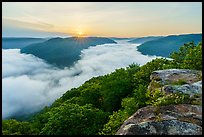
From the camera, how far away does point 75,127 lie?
25469 mm

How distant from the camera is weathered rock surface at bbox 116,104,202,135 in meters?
11.1

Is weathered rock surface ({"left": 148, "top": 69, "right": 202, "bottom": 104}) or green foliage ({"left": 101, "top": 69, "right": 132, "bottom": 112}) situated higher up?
weathered rock surface ({"left": 148, "top": 69, "right": 202, "bottom": 104})

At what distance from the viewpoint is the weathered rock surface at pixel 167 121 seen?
11.1m

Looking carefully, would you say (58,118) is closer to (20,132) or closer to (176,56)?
(20,132)

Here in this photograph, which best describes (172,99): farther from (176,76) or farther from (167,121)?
(176,76)

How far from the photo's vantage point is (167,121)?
11.5 metres

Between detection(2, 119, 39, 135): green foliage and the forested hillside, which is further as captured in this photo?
detection(2, 119, 39, 135): green foliage

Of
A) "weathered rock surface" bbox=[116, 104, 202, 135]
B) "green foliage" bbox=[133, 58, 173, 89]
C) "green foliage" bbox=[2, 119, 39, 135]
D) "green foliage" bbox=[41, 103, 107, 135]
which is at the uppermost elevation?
"weathered rock surface" bbox=[116, 104, 202, 135]

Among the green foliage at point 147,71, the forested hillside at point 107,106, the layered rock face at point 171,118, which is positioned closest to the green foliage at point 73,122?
the forested hillside at point 107,106

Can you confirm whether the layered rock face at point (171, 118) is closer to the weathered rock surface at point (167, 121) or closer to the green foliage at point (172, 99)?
the weathered rock surface at point (167, 121)

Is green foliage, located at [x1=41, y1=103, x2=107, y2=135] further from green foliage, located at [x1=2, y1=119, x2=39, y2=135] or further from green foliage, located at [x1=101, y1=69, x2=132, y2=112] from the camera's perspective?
green foliage, located at [x1=101, y1=69, x2=132, y2=112]

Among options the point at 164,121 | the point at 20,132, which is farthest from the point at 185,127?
the point at 20,132

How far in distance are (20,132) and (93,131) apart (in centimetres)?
641

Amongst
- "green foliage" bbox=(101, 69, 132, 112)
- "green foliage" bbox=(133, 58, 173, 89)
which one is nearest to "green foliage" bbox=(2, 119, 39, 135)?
"green foliage" bbox=(101, 69, 132, 112)
